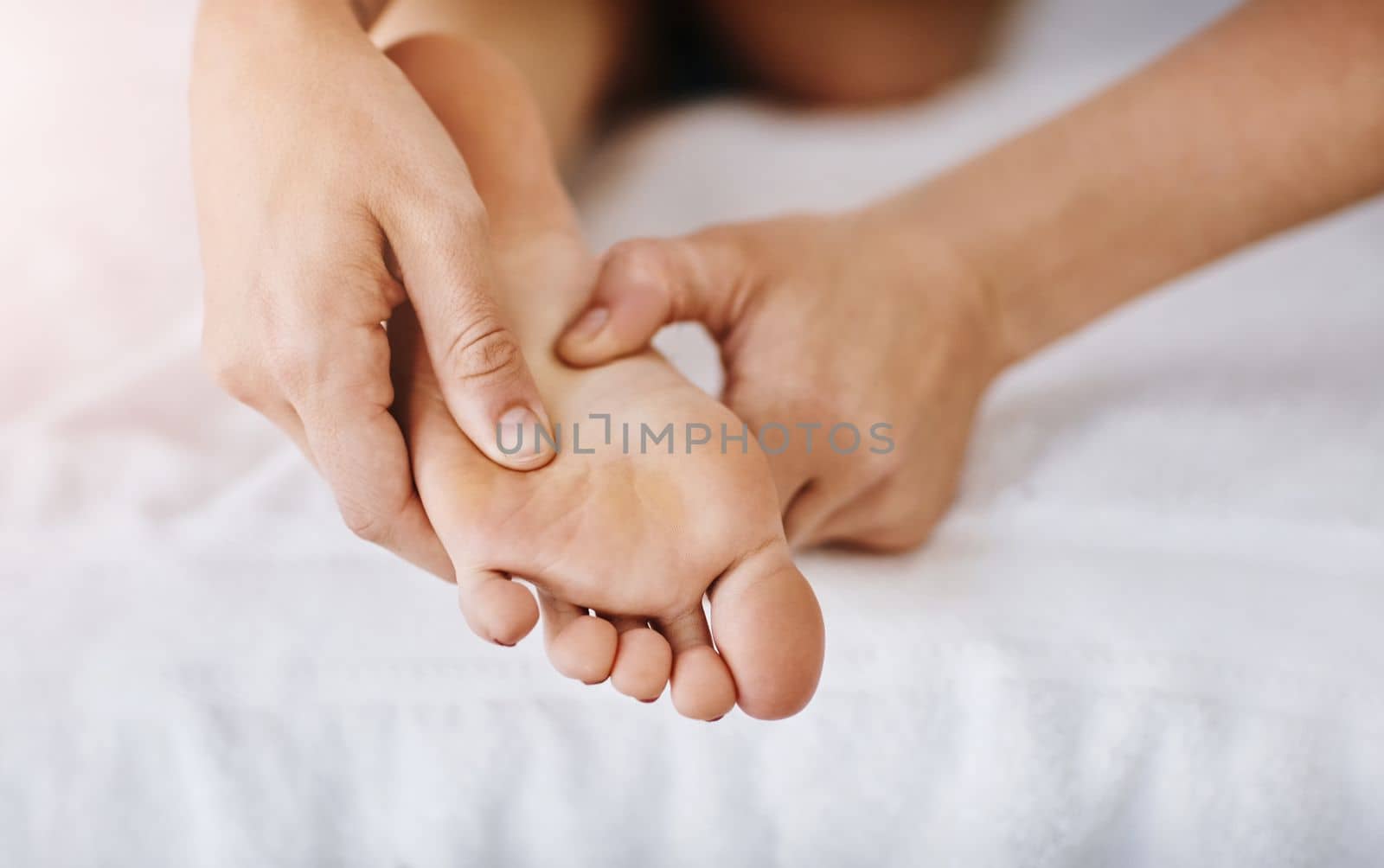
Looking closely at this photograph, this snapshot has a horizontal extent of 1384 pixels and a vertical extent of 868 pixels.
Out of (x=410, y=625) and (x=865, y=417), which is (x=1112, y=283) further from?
(x=410, y=625)

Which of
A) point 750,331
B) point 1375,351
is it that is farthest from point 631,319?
point 1375,351

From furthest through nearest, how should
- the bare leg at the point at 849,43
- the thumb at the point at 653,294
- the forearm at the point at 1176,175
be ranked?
the bare leg at the point at 849,43, the forearm at the point at 1176,175, the thumb at the point at 653,294

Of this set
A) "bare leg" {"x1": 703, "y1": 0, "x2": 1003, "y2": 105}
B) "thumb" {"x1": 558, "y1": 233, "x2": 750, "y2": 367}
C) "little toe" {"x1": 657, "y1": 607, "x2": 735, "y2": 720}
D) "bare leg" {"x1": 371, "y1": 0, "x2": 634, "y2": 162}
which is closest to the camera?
"little toe" {"x1": 657, "y1": 607, "x2": 735, "y2": 720}

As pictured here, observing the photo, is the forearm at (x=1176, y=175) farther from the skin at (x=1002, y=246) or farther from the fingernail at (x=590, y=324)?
the fingernail at (x=590, y=324)

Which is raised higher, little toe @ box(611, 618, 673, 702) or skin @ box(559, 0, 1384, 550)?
skin @ box(559, 0, 1384, 550)

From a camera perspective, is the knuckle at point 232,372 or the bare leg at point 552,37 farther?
the bare leg at point 552,37

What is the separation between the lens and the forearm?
0.78 metres

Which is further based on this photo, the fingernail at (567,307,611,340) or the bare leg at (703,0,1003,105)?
the bare leg at (703,0,1003,105)

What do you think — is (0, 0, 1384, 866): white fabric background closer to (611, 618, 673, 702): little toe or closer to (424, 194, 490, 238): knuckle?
(611, 618, 673, 702): little toe

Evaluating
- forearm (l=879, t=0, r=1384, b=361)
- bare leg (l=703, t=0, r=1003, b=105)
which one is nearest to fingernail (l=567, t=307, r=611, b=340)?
forearm (l=879, t=0, r=1384, b=361)

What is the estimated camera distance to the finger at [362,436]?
0.54m

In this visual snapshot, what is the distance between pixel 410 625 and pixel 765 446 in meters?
0.22

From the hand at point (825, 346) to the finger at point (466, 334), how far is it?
0.09m

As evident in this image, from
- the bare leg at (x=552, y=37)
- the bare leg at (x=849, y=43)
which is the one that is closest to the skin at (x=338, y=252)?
the bare leg at (x=552, y=37)
